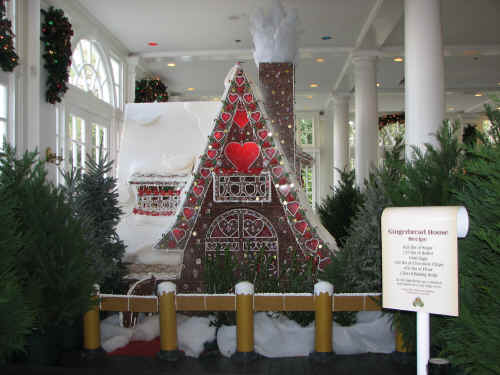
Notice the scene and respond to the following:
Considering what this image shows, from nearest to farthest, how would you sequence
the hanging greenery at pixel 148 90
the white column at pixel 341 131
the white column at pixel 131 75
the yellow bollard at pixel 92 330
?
1. the yellow bollard at pixel 92 330
2. the white column at pixel 131 75
3. the hanging greenery at pixel 148 90
4. the white column at pixel 341 131

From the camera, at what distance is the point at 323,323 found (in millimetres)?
3070

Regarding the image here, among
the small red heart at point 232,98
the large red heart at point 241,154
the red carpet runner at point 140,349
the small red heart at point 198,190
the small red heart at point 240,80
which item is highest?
the small red heart at point 240,80

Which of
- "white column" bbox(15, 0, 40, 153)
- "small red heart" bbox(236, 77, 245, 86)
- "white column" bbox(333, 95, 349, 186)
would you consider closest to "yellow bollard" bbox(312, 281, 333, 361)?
"small red heart" bbox(236, 77, 245, 86)

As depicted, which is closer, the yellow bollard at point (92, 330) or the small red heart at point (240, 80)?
the yellow bollard at point (92, 330)

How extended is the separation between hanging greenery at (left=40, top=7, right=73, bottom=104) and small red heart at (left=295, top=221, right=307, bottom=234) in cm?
488

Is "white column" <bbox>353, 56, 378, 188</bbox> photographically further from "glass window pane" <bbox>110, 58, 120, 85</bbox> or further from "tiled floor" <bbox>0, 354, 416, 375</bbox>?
"tiled floor" <bbox>0, 354, 416, 375</bbox>

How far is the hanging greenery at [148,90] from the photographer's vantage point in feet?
38.2

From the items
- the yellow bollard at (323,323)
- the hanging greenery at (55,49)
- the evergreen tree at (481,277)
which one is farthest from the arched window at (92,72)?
the evergreen tree at (481,277)

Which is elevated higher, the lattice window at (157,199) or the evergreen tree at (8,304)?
the lattice window at (157,199)

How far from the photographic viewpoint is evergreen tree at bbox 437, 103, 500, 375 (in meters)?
1.67

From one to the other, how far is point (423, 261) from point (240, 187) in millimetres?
2263

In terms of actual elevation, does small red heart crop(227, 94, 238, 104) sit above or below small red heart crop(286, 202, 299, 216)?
above

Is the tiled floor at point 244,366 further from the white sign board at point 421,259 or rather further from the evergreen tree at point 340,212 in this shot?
the evergreen tree at point 340,212

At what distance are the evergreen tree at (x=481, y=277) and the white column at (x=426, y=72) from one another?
4031 millimetres
